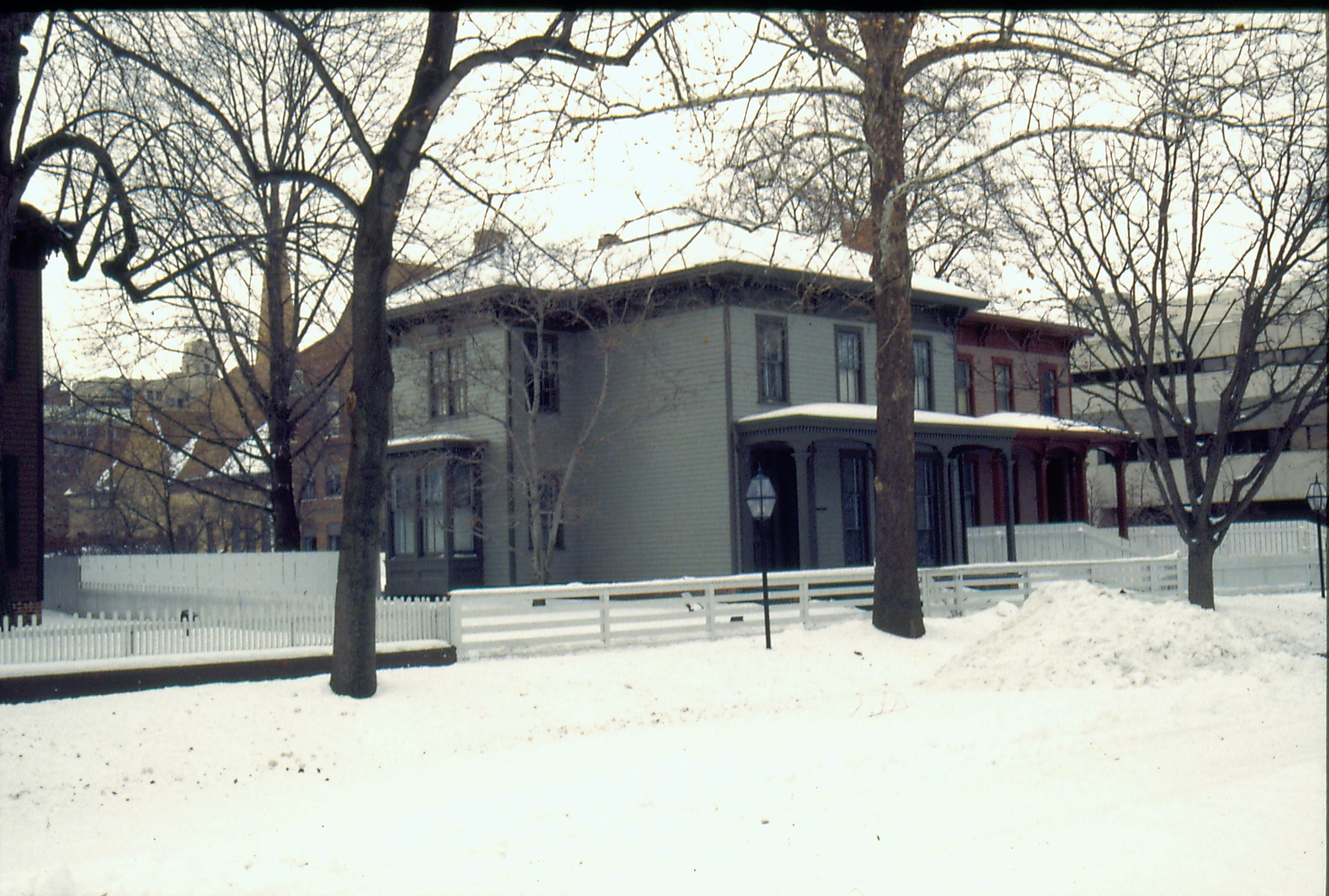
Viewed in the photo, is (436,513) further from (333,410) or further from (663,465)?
(333,410)

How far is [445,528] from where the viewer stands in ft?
94.4

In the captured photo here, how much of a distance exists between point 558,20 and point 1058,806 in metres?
9.68

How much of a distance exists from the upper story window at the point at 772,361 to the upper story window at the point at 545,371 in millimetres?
4766

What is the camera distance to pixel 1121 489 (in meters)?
37.4

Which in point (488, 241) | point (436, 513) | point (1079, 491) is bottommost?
point (436, 513)

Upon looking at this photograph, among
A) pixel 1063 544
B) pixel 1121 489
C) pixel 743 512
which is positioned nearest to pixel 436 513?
pixel 743 512

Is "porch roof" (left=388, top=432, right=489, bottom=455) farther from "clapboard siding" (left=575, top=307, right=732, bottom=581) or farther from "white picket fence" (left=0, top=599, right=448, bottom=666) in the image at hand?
"white picket fence" (left=0, top=599, right=448, bottom=666)

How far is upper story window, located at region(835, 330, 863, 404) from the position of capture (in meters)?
29.8

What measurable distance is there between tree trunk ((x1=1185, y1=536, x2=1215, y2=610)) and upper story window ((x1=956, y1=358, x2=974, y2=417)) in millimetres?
14405

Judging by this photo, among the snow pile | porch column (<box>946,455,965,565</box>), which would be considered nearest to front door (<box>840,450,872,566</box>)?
porch column (<box>946,455,965,565</box>)

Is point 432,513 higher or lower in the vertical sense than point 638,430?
lower

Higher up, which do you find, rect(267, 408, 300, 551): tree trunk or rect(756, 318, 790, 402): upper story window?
rect(756, 318, 790, 402): upper story window

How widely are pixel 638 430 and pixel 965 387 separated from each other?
12.7m

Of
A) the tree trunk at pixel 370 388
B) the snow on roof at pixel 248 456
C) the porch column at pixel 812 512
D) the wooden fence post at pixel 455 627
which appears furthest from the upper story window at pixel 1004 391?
the tree trunk at pixel 370 388
